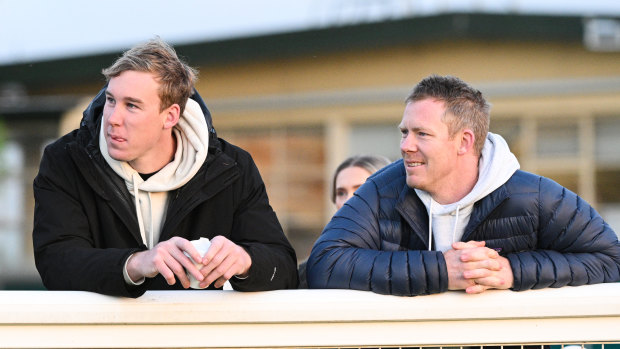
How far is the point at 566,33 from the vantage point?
38.8 ft

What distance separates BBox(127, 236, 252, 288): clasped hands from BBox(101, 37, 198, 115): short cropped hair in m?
0.79

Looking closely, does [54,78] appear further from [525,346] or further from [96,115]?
[525,346]

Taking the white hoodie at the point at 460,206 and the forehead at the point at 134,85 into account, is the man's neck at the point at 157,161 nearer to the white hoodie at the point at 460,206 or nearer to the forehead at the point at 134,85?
the forehead at the point at 134,85

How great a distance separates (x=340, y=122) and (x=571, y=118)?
128 inches

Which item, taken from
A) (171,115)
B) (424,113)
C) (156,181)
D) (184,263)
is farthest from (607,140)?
(184,263)

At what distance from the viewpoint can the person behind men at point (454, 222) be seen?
274 cm

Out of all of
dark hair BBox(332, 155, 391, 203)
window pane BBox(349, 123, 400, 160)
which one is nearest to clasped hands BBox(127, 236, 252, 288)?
dark hair BBox(332, 155, 391, 203)

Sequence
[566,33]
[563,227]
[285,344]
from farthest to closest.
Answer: [566,33] < [563,227] < [285,344]

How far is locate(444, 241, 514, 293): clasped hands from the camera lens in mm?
2602

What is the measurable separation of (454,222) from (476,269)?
0.55 m

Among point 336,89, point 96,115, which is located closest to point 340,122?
point 336,89

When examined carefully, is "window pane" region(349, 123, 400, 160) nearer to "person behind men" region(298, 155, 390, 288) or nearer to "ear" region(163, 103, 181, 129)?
"person behind men" region(298, 155, 390, 288)

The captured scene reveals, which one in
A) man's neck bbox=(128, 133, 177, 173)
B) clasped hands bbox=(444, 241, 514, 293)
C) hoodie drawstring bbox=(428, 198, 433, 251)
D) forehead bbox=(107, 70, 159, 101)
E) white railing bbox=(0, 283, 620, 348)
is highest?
forehead bbox=(107, 70, 159, 101)

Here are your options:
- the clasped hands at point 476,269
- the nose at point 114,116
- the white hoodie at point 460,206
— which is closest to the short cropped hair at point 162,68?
the nose at point 114,116
